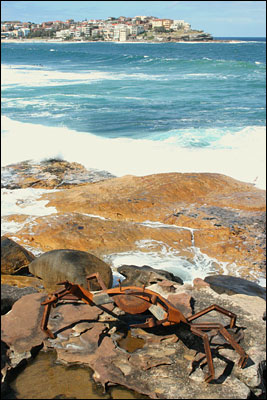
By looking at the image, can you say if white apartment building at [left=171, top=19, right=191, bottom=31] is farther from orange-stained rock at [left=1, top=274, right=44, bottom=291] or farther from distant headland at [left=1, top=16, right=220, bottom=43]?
orange-stained rock at [left=1, top=274, right=44, bottom=291]

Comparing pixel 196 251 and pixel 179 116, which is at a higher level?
pixel 179 116

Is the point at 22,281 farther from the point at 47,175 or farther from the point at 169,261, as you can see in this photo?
the point at 47,175

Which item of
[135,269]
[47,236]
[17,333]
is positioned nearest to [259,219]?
[135,269]

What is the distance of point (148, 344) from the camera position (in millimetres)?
4020

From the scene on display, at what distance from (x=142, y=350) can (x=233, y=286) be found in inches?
77.1

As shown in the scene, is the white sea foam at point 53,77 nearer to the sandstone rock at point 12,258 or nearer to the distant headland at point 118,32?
the sandstone rock at point 12,258

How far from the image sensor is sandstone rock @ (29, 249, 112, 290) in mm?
5141

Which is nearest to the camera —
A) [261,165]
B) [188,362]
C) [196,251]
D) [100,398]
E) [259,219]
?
[100,398]

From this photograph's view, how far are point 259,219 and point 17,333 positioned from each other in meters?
5.28

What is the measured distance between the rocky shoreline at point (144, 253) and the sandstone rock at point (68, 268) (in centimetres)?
5

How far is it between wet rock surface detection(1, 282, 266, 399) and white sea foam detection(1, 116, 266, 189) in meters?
7.56

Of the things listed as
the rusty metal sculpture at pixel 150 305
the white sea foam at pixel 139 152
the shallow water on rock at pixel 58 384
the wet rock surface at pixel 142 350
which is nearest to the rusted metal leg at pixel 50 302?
the rusty metal sculpture at pixel 150 305

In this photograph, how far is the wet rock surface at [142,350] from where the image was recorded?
354 centimetres

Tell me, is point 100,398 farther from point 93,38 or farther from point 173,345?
point 93,38
